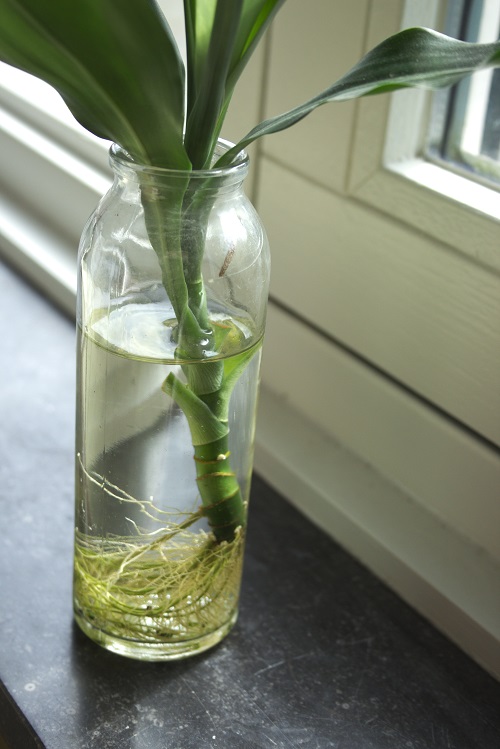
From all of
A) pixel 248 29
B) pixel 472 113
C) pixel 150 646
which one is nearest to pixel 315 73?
pixel 472 113

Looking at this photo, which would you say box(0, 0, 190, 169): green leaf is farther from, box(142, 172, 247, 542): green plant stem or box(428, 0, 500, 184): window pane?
box(428, 0, 500, 184): window pane

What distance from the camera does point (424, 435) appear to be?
620 millimetres

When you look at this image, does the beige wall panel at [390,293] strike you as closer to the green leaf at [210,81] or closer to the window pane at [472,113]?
the window pane at [472,113]

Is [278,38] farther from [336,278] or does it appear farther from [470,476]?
[470,476]

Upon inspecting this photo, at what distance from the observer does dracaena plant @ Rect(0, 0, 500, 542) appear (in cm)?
38

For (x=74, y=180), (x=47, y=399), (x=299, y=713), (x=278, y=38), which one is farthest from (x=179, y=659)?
(x=74, y=180)

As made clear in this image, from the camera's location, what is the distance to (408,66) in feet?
1.30

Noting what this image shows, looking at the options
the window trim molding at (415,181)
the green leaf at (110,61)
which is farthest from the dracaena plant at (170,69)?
the window trim molding at (415,181)

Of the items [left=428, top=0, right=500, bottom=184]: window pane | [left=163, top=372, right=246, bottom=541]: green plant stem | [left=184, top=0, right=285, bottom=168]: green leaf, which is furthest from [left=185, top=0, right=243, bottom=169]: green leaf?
[left=428, top=0, right=500, bottom=184]: window pane

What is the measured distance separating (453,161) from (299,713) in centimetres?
33

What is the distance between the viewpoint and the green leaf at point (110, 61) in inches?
14.9

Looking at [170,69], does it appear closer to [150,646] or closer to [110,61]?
[110,61]

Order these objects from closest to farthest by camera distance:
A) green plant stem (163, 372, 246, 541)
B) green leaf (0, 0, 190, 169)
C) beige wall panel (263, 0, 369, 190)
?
green leaf (0, 0, 190, 169), green plant stem (163, 372, 246, 541), beige wall panel (263, 0, 369, 190)

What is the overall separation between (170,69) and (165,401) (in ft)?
0.53
